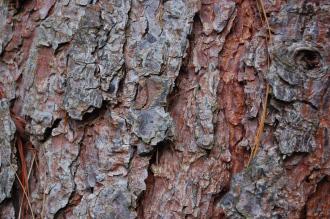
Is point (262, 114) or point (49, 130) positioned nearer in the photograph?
point (262, 114)

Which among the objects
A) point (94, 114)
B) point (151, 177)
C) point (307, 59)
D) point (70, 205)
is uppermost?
point (307, 59)

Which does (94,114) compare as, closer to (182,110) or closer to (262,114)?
(182,110)

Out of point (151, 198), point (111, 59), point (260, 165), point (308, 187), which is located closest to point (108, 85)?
point (111, 59)

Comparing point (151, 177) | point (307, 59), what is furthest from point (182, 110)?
point (307, 59)

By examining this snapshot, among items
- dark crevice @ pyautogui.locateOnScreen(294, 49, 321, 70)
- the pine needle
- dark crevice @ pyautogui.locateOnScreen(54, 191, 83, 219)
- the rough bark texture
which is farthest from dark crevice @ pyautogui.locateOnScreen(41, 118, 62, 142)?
dark crevice @ pyautogui.locateOnScreen(294, 49, 321, 70)

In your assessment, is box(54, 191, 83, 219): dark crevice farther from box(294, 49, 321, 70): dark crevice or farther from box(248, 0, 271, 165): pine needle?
box(294, 49, 321, 70): dark crevice

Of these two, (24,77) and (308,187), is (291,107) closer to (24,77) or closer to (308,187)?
(308,187)

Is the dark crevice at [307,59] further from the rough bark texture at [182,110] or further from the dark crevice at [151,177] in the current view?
the dark crevice at [151,177]

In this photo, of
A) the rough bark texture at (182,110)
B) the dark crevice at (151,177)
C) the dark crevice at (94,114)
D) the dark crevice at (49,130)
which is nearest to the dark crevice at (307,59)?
the rough bark texture at (182,110)
